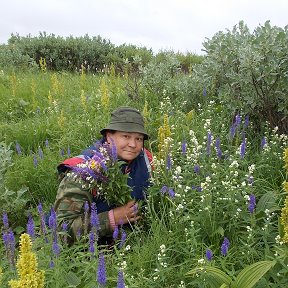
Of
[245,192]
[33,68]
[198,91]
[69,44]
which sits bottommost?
[245,192]

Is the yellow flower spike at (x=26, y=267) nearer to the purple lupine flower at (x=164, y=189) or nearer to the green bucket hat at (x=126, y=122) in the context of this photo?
the purple lupine flower at (x=164, y=189)

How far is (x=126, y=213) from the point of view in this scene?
363 centimetres

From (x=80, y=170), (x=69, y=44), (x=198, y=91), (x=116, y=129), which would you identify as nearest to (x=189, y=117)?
(x=198, y=91)

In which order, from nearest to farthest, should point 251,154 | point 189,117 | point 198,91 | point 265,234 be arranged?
point 265,234 < point 251,154 < point 189,117 < point 198,91

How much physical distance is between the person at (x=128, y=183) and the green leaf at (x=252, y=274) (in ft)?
3.78

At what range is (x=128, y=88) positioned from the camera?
639 centimetres

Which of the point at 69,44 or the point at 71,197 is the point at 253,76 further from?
the point at 69,44

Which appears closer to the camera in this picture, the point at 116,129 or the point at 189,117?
the point at 116,129

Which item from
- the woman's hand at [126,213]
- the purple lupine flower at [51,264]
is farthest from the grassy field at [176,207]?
the woman's hand at [126,213]

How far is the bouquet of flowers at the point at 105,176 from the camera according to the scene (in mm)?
3492

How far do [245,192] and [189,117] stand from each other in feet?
6.57

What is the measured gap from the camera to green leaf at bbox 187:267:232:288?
2.52 m

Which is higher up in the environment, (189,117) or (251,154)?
(189,117)

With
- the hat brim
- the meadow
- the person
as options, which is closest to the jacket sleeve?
the person
